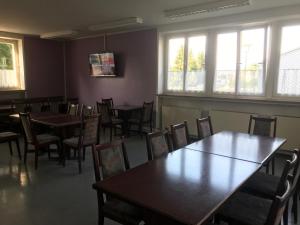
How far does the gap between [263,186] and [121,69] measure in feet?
16.4

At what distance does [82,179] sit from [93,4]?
274cm

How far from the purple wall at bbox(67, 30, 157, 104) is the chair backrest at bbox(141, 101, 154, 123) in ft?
1.05

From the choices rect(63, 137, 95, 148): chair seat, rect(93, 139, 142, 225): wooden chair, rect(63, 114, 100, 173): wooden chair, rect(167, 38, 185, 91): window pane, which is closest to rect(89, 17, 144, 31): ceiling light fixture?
rect(167, 38, 185, 91): window pane

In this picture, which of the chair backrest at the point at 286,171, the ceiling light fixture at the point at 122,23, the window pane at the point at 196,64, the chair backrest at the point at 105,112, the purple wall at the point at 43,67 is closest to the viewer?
the chair backrest at the point at 286,171

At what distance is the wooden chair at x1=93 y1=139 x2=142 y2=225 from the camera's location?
1781mm

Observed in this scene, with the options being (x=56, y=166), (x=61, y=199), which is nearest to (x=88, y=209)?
(x=61, y=199)

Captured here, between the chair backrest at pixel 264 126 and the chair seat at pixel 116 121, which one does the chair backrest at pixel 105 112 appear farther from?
the chair backrest at pixel 264 126

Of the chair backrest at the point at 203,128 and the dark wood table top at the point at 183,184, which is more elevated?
the chair backrest at the point at 203,128

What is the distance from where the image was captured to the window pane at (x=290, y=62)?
167 inches

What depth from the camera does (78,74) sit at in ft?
25.1

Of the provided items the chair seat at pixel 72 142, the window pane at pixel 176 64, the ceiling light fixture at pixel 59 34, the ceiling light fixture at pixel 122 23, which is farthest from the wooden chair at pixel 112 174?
the ceiling light fixture at pixel 59 34

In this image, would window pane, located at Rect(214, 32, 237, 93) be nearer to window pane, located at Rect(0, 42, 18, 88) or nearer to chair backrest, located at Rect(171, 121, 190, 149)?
chair backrest, located at Rect(171, 121, 190, 149)

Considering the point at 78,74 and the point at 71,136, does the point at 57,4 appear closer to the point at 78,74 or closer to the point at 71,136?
the point at 71,136

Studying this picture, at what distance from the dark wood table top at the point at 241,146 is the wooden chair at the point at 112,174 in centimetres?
81
